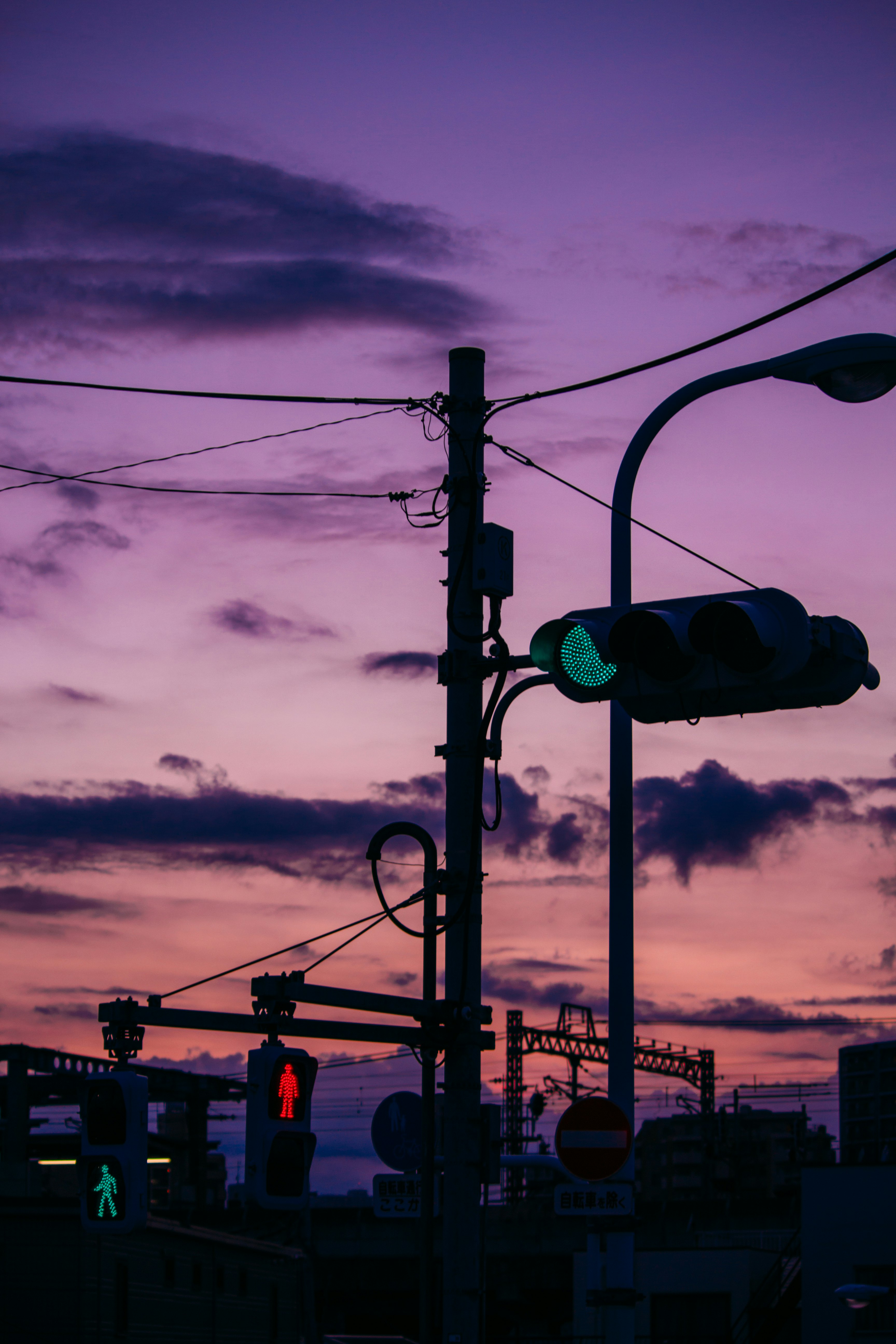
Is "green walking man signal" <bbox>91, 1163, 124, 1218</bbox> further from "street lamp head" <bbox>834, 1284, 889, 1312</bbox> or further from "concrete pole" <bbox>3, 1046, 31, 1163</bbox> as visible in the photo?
"concrete pole" <bbox>3, 1046, 31, 1163</bbox>

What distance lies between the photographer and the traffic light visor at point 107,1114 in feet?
27.9

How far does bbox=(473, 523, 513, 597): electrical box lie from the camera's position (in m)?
10.7

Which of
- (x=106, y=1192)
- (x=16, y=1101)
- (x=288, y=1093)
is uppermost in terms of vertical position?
(x=288, y=1093)

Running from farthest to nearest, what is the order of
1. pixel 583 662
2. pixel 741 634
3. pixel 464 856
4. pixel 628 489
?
pixel 628 489, pixel 464 856, pixel 583 662, pixel 741 634

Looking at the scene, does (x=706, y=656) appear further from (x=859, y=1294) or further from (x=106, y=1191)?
(x=859, y=1294)

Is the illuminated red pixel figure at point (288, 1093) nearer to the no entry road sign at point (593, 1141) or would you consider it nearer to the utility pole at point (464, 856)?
the utility pole at point (464, 856)

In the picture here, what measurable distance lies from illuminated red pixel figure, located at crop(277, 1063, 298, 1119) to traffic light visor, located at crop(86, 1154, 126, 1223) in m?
0.94

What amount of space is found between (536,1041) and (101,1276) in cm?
5459

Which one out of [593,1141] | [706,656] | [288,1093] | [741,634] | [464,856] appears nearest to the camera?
[741,634]

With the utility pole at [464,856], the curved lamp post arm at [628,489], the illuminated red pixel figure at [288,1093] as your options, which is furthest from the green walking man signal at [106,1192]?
the curved lamp post arm at [628,489]

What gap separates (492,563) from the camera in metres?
10.7

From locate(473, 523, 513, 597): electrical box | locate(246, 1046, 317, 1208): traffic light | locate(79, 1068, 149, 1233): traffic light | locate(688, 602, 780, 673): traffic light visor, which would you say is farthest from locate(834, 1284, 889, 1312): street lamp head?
locate(688, 602, 780, 673): traffic light visor

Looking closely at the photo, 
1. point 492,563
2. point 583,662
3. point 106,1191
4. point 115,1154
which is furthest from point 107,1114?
point 492,563

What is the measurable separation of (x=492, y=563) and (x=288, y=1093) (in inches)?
155
